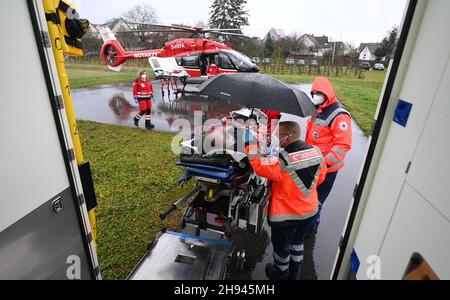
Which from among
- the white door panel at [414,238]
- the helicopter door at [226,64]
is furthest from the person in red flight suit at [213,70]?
the white door panel at [414,238]

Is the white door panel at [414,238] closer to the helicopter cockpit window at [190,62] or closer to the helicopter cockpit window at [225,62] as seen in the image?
the helicopter cockpit window at [225,62]

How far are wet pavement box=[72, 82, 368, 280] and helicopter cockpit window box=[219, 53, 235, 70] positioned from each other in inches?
85.3

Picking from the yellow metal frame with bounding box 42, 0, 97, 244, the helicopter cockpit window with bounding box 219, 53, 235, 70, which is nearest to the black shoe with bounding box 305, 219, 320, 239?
the yellow metal frame with bounding box 42, 0, 97, 244

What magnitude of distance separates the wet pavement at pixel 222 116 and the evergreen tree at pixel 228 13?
32.5m

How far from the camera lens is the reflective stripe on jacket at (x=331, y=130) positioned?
11.6 feet

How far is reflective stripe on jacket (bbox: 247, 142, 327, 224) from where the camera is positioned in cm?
257

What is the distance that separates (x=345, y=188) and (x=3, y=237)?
219 inches

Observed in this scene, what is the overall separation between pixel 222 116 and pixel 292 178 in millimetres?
8571

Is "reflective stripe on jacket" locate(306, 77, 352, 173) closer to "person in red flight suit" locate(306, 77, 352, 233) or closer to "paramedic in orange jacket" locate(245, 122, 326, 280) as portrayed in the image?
"person in red flight suit" locate(306, 77, 352, 233)

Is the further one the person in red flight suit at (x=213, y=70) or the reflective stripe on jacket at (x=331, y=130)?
the person in red flight suit at (x=213, y=70)

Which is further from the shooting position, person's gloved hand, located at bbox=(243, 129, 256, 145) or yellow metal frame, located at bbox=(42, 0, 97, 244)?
person's gloved hand, located at bbox=(243, 129, 256, 145)

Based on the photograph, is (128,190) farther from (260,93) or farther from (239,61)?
(239,61)

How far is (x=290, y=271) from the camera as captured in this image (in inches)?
131
